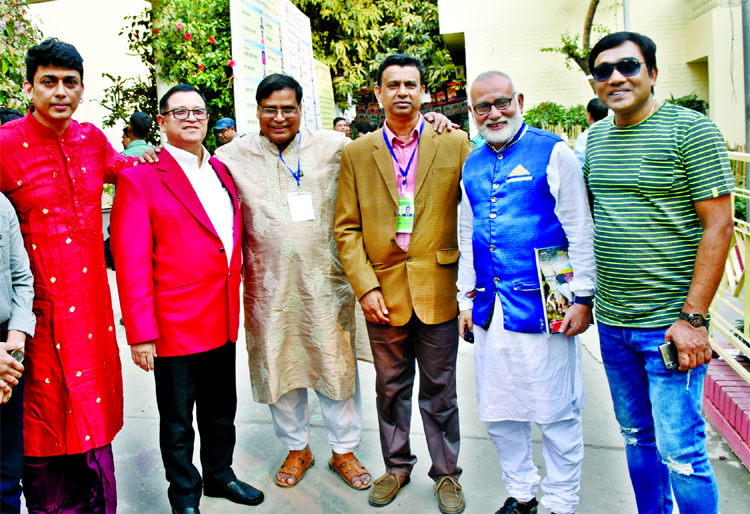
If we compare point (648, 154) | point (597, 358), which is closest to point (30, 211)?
point (648, 154)

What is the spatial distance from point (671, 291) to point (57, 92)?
94.1 inches

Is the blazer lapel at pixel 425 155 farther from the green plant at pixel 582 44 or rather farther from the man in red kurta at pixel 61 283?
the green plant at pixel 582 44

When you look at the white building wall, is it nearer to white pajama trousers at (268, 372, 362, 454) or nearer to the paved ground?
the paved ground

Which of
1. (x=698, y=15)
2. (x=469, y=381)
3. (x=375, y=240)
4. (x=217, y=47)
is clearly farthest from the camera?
(x=698, y=15)

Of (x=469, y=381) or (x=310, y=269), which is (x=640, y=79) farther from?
(x=469, y=381)

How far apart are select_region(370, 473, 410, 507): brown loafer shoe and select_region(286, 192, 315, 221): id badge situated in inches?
51.8

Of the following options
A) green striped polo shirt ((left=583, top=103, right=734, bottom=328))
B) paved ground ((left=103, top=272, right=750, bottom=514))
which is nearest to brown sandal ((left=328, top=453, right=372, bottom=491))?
paved ground ((left=103, top=272, right=750, bottom=514))

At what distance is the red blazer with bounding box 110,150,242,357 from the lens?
8.02 ft

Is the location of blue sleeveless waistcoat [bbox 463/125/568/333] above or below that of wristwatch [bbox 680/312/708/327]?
above

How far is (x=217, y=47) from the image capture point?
7.24 m

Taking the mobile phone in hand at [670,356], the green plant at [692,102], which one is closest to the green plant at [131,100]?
the mobile phone in hand at [670,356]

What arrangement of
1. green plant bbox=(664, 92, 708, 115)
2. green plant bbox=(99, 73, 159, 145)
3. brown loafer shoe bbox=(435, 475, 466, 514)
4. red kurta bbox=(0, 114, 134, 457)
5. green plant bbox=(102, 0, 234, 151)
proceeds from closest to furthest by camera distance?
red kurta bbox=(0, 114, 134, 457)
brown loafer shoe bbox=(435, 475, 466, 514)
green plant bbox=(102, 0, 234, 151)
green plant bbox=(99, 73, 159, 145)
green plant bbox=(664, 92, 708, 115)

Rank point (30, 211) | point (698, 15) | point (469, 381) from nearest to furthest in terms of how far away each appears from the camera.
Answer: point (30, 211) → point (469, 381) → point (698, 15)

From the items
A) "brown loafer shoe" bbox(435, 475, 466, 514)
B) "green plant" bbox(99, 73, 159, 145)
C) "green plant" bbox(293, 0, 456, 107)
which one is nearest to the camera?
"brown loafer shoe" bbox(435, 475, 466, 514)
